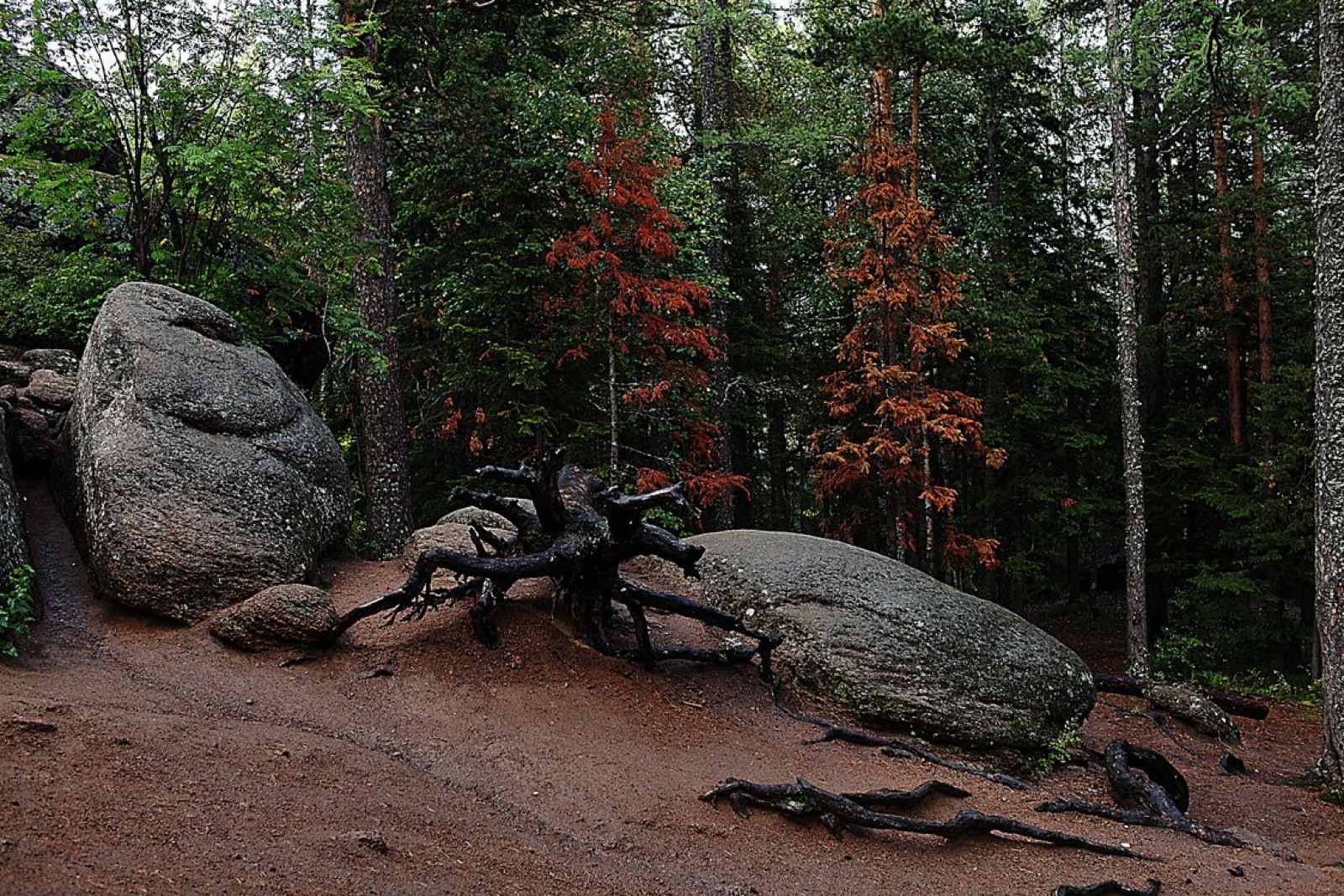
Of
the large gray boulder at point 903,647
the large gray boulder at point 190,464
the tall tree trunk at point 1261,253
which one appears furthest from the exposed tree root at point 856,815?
the tall tree trunk at point 1261,253

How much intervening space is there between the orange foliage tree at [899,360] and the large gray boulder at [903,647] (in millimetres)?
5530

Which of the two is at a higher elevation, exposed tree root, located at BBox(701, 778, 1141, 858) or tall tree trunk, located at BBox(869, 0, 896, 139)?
tall tree trunk, located at BBox(869, 0, 896, 139)

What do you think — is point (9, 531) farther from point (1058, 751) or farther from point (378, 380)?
point (1058, 751)

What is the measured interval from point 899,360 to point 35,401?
44.7 feet

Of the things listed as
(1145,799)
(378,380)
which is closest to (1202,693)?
(1145,799)

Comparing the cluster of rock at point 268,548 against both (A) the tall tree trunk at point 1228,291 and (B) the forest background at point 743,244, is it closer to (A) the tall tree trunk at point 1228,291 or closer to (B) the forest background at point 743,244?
(B) the forest background at point 743,244

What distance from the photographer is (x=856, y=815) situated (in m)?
5.58

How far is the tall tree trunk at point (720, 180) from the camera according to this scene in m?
15.3

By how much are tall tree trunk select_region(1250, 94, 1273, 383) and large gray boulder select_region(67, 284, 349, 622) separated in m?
16.0

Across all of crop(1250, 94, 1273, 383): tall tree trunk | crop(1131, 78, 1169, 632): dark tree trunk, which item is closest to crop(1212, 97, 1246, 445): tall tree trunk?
crop(1250, 94, 1273, 383): tall tree trunk

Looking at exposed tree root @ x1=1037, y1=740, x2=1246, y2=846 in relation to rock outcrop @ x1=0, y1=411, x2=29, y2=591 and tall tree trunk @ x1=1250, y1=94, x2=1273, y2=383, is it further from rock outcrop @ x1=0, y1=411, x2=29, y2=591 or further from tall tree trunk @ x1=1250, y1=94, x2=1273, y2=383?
tall tree trunk @ x1=1250, y1=94, x2=1273, y2=383

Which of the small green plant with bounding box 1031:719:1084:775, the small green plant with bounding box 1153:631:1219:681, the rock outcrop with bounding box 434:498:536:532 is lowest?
the small green plant with bounding box 1153:631:1219:681

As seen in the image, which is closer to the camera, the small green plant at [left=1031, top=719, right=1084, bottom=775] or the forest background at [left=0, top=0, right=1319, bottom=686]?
the small green plant at [left=1031, top=719, right=1084, bottom=775]

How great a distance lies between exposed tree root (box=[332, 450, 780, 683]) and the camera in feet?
22.0
